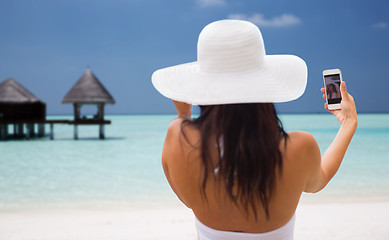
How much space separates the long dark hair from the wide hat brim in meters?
0.03

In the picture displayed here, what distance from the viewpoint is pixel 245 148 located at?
921mm

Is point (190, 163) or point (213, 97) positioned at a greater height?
point (213, 97)

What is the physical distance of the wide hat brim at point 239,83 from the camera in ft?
3.07

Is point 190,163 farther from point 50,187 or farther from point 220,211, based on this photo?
point 50,187

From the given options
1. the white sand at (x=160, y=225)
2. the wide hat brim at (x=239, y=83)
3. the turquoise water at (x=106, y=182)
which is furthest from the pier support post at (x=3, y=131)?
the wide hat brim at (x=239, y=83)

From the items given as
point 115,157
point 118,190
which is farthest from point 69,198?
point 115,157

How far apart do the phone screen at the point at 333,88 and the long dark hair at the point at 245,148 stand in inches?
16.6

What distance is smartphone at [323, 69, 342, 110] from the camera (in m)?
1.27

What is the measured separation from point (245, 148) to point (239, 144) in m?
0.02

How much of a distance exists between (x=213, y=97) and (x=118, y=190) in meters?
7.44

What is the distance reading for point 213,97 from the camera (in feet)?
3.10

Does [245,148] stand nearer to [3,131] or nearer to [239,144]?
[239,144]

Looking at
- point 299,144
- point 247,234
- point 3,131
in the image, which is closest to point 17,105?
point 3,131

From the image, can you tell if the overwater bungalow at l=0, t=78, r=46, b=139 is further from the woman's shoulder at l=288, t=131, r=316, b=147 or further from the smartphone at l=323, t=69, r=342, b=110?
the woman's shoulder at l=288, t=131, r=316, b=147
